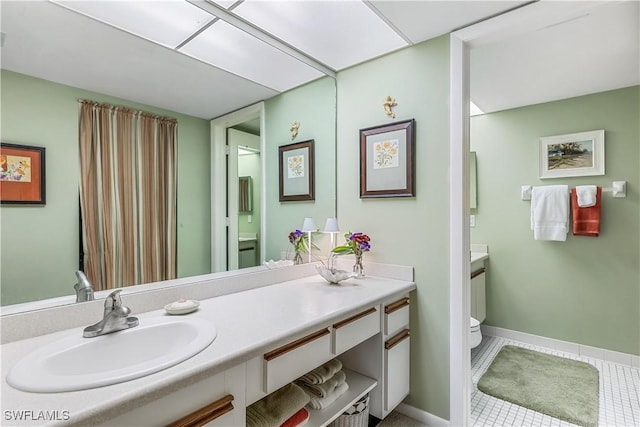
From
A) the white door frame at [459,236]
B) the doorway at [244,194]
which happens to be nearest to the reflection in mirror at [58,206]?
the doorway at [244,194]

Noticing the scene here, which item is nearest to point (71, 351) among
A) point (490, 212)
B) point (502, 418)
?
point (502, 418)

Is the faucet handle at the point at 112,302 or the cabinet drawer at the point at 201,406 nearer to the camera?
the cabinet drawer at the point at 201,406

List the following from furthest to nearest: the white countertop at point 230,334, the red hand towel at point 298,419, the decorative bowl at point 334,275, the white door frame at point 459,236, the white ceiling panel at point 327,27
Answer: the decorative bowl at point 334,275, the white door frame at point 459,236, the white ceiling panel at point 327,27, the red hand towel at point 298,419, the white countertop at point 230,334

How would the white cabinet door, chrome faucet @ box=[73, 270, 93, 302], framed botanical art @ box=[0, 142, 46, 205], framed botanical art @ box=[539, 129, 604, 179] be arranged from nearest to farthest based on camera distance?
framed botanical art @ box=[0, 142, 46, 205], chrome faucet @ box=[73, 270, 93, 302], framed botanical art @ box=[539, 129, 604, 179], the white cabinet door

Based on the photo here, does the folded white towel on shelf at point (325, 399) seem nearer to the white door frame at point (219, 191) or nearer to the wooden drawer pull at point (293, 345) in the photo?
the wooden drawer pull at point (293, 345)

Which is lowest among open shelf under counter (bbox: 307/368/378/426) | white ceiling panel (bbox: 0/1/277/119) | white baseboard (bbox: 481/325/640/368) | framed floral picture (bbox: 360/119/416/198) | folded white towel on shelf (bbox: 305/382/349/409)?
white baseboard (bbox: 481/325/640/368)

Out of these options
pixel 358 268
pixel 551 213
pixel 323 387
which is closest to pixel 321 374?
pixel 323 387

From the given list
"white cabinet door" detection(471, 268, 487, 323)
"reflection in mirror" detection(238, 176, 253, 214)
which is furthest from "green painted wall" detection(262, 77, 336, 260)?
"white cabinet door" detection(471, 268, 487, 323)

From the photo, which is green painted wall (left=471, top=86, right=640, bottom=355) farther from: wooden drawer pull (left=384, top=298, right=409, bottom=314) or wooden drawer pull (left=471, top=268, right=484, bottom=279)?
wooden drawer pull (left=384, top=298, right=409, bottom=314)

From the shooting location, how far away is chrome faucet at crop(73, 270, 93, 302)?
112cm

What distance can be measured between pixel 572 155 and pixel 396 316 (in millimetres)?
2339

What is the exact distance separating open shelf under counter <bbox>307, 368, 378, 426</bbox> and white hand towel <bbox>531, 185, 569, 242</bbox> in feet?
7.18

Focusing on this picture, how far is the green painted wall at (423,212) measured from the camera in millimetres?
1719

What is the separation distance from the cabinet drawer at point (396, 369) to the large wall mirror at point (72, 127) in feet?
3.00
